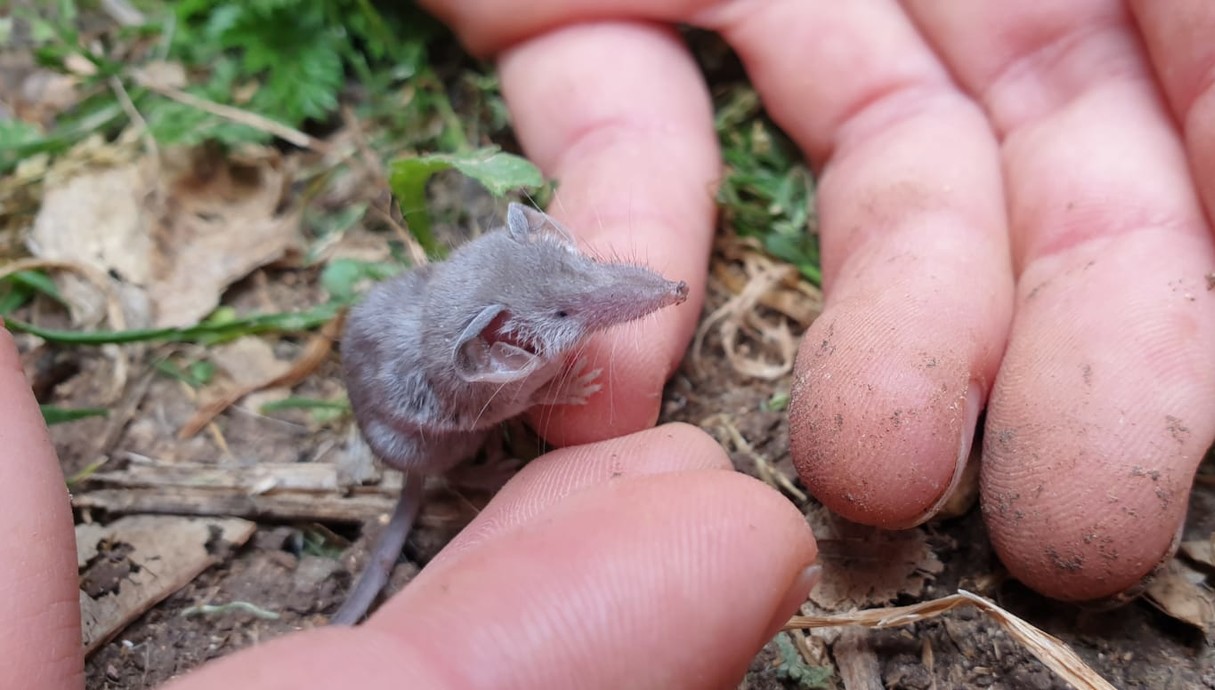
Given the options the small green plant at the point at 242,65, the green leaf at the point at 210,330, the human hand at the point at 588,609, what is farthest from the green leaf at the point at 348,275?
the human hand at the point at 588,609

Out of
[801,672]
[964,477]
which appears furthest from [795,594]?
[964,477]

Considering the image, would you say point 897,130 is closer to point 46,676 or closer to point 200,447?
point 200,447

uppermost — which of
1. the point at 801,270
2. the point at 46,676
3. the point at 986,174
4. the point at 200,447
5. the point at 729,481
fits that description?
the point at 986,174

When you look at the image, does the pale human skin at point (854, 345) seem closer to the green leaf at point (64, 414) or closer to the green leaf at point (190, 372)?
the green leaf at point (64, 414)

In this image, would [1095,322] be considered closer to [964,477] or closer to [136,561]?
[964,477]

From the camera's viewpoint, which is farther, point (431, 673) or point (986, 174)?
point (986, 174)

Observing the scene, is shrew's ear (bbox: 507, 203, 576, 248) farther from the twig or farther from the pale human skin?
the twig

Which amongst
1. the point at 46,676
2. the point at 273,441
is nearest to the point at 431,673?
the point at 46,676
